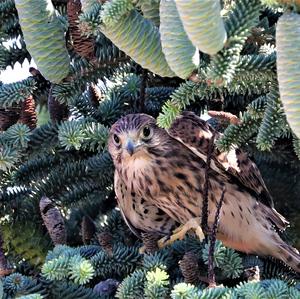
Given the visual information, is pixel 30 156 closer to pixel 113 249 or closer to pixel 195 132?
pixel 113 249

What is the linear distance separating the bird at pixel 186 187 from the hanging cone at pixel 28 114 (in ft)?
1.57

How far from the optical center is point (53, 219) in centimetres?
292

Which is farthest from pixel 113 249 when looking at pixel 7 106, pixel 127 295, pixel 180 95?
pixel 180 95

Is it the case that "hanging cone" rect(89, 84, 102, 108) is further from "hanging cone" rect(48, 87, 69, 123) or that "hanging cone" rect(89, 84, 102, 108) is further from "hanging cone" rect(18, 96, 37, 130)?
"hanging cone" rect(18, 96, 37, 130)

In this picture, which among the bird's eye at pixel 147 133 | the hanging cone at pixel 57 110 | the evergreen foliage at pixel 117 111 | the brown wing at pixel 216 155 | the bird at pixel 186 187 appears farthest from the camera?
the bird's eye at pixel 147 133

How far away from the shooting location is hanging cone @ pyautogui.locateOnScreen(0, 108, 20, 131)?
300cm

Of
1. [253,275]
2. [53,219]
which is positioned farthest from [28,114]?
[253,275]

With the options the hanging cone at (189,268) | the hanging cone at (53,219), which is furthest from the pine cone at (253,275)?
the hanging cone at (53,219)

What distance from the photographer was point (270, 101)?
217 cm

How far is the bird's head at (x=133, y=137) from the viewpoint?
10.8 feet

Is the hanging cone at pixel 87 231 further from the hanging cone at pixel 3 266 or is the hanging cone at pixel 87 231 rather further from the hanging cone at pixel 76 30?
the hanging cone at pixel 76 30

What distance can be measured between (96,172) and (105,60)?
620mm

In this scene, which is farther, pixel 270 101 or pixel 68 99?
pixel 68 99

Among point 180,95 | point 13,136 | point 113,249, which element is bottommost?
point 113,249
